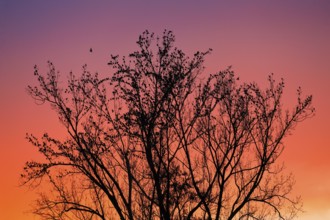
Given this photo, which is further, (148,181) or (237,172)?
(148,181)

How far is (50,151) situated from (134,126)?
4135 mm

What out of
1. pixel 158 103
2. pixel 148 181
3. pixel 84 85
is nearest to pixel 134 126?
pixel 158 103

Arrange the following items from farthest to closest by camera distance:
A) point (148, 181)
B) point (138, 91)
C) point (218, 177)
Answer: point (148, 181), point (218, 177), point (138, 91)

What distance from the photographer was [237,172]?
2425 cm

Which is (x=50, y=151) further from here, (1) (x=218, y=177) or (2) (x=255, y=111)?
(2) (x=255, y=111)

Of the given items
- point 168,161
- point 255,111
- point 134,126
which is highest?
point 255,111

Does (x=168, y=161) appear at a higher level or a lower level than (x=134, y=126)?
lower

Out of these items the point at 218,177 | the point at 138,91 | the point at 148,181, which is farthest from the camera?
the point at 148,181

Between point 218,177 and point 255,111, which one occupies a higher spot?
point 255,111

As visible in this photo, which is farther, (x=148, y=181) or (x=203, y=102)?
(x=148, y=181)

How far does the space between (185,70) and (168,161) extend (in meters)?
4.33

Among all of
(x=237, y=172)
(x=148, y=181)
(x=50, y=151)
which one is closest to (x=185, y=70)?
(x=237, y=172)

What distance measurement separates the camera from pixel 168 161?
23281 millimetres

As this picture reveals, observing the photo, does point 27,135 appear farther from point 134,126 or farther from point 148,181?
point 148,181
